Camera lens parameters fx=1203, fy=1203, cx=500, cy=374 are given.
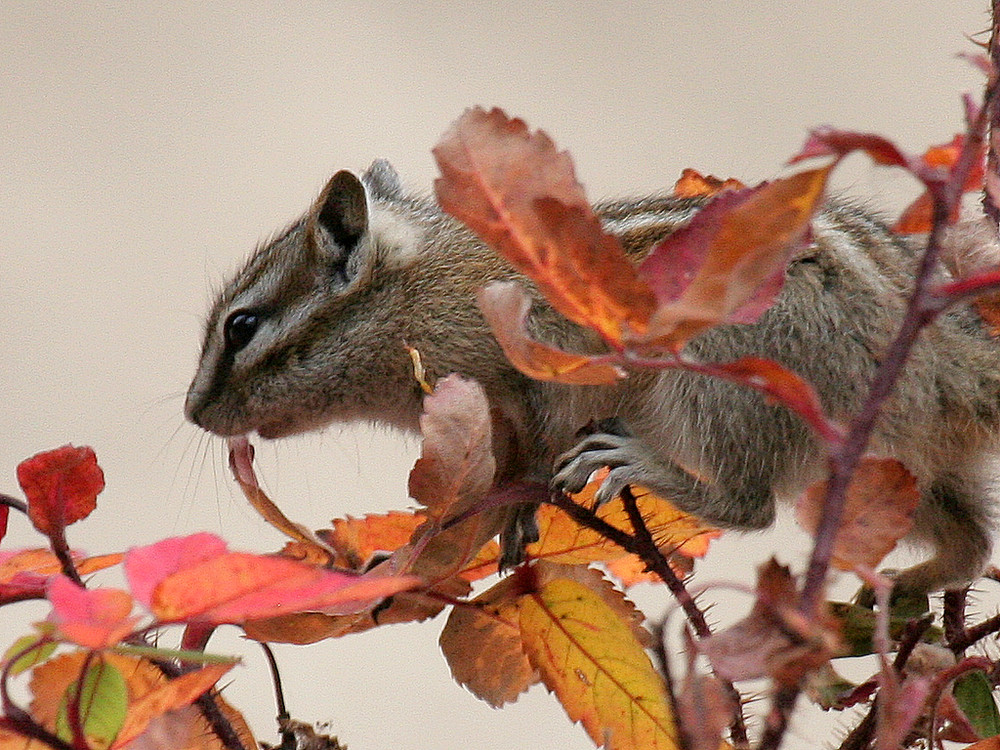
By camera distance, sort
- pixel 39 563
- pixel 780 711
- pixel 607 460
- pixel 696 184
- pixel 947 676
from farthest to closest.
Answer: pixel 607 460, pixel 696 184, pixel 39 563, pixel 947 676, pixel 780 711

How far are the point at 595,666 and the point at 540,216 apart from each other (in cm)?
21

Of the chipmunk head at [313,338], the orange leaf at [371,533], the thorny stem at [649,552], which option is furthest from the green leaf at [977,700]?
the chipmunk head at [313,338]

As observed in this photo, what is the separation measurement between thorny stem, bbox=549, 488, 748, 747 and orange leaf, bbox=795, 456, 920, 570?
0.09m

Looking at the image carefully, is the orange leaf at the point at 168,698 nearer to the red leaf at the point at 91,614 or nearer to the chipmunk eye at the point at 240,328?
the red leaf at the point at 91,614

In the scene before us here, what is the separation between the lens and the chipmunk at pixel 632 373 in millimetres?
857

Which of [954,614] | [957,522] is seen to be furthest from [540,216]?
[957,522]

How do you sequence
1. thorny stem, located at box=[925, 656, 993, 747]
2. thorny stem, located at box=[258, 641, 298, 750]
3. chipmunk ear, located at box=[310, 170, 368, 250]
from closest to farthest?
A: thorny stem, located at box=[925, 656, 993, 747], thorny stem, located at box=[258, 641, 298, 750], chipmunk ear, located at box=[310, 170, 368, 250]

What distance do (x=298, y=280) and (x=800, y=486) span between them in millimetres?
472

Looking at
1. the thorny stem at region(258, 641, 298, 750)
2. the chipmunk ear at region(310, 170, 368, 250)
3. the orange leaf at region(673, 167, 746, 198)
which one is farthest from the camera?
the chipmunk ear at region(310, 170, 368, 250)

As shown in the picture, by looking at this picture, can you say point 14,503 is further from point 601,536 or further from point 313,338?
point 313,338

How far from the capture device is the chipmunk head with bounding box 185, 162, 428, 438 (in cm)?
107

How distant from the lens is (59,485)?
444mm

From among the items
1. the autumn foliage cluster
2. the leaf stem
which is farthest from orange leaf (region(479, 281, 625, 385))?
the leaf stem

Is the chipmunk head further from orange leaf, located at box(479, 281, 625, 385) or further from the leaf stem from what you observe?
orange leaf, located at box(479, 281, 625, 385)
